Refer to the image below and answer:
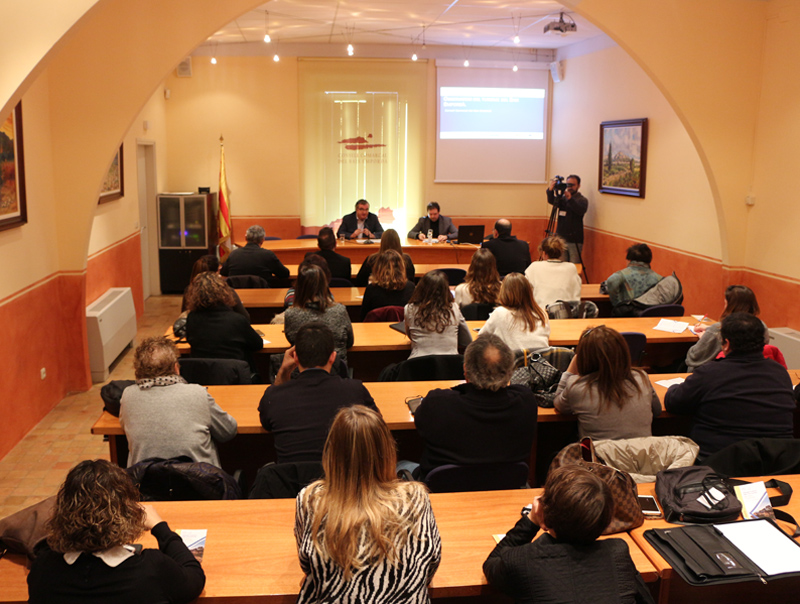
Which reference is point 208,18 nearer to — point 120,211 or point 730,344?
point 120,211

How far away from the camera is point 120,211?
314 inches

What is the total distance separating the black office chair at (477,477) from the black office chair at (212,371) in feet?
5.24

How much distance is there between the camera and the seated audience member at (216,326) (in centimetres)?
421

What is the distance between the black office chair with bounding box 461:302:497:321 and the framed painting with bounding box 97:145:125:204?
4.04 metres

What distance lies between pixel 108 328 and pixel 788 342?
5.94 m

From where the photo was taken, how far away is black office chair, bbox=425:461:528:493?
2777 mm

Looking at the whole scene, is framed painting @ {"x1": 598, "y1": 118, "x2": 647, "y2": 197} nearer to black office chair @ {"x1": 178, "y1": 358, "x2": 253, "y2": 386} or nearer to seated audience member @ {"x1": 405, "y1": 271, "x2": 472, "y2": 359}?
seated audience member @ {"x1": 405, "y1": 271, "x2": 472, "y2": 359}

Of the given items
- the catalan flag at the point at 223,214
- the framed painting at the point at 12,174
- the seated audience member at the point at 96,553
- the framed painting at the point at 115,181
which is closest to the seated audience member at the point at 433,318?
the seated audience member at the point at 96,553

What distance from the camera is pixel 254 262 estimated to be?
6.65 meters

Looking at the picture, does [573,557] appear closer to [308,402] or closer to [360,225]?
[308,402]

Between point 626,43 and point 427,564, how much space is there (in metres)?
5.50

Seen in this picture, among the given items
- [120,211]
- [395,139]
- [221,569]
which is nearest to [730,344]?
[221,569]

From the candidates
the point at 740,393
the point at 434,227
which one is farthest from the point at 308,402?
the point at 434,227

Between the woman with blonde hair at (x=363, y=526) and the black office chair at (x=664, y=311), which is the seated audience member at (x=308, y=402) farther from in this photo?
the black office chair at (x=664, y=311)
